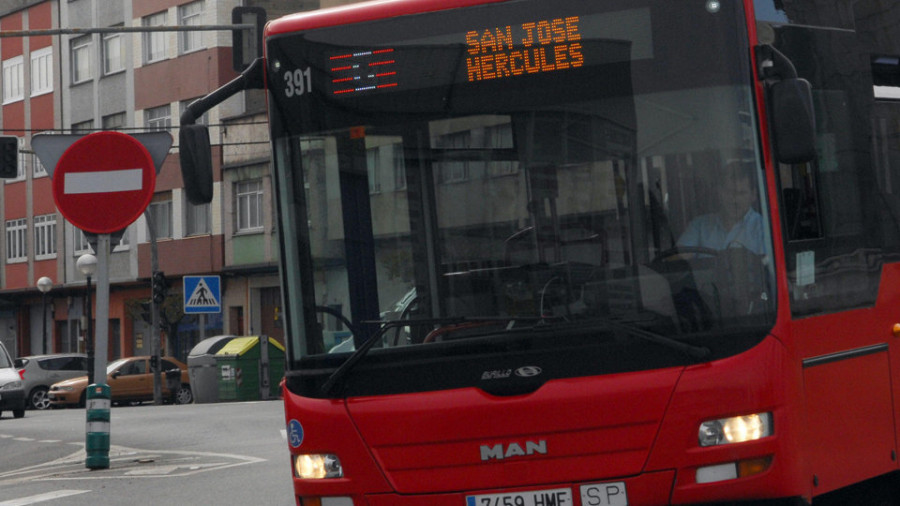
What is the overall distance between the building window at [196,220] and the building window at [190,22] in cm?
499

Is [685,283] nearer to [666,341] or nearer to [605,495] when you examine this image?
[666,341]

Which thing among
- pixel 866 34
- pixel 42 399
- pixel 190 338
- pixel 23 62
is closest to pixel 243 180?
pixel 190 338

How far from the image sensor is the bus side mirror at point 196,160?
7.23m

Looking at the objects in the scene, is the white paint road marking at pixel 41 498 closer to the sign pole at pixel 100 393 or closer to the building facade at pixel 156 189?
the sign pole at pixel 100 393

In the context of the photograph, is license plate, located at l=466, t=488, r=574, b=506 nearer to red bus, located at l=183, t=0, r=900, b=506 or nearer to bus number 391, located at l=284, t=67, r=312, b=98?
red bus, located at l=183, t=0, r=900, b=506

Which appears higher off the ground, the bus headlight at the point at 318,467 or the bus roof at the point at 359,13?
the bus roof at the point at 359,13

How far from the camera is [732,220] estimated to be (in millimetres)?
6434

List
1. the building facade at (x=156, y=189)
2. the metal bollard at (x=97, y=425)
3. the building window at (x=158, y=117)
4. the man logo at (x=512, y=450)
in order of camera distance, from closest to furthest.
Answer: the man logo at (x=512, y=450)
the metal bollard at (x=97, y=425)
the building facade at (x=156, y=189)
the building window at (x=158, y=117)

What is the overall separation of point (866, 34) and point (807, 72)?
0.82 meters

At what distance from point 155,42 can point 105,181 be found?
38.6m

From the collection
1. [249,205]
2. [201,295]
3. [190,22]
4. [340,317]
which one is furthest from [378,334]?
[190,22]

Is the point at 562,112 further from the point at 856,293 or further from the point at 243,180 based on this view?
the point at 243,180

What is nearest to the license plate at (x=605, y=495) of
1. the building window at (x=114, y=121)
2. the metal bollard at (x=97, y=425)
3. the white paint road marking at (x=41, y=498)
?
the white paint road marking at (x=41, y=498)

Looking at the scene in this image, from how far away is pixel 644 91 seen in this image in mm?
6543
